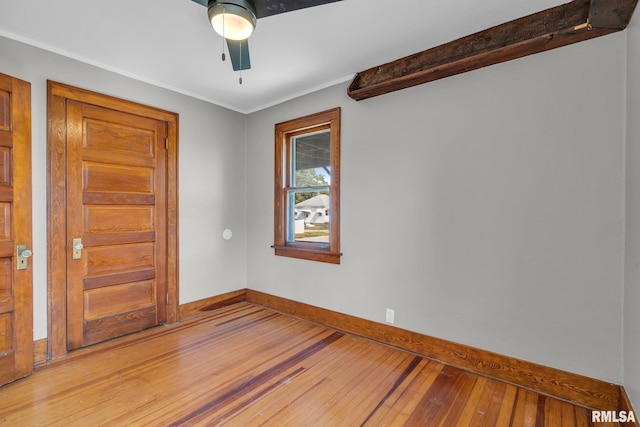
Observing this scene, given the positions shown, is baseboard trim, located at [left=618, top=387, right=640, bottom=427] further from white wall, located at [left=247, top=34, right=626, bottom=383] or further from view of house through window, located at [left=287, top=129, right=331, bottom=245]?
view of house through window, located at [left=287, top=129, right=331, bottom=245]

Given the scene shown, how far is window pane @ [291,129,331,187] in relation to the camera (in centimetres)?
347

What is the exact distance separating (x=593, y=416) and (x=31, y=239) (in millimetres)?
4216

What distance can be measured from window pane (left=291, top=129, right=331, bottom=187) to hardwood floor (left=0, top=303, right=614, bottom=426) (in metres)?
1.82

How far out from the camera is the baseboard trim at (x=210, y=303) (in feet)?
11.5

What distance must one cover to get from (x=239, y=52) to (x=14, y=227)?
2.16 meters

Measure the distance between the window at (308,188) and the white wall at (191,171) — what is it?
2.28 ft

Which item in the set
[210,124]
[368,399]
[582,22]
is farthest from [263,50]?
[368,399]

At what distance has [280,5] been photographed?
64.7 inches

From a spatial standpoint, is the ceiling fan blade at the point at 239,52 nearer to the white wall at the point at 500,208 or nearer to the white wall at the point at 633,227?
the white wall at the point at 500,208

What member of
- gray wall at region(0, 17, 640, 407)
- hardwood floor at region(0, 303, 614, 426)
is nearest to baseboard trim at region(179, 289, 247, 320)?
gray wall at region(0, 17, 640, 407)

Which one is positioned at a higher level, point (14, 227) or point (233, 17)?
point (233, 17)

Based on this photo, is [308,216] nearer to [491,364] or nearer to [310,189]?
[310,189]

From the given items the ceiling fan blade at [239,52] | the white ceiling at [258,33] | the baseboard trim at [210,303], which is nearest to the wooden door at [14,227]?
the white ceiling at [258,33]

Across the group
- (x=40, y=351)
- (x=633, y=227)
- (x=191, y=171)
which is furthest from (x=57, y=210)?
(x=633, y=227)
